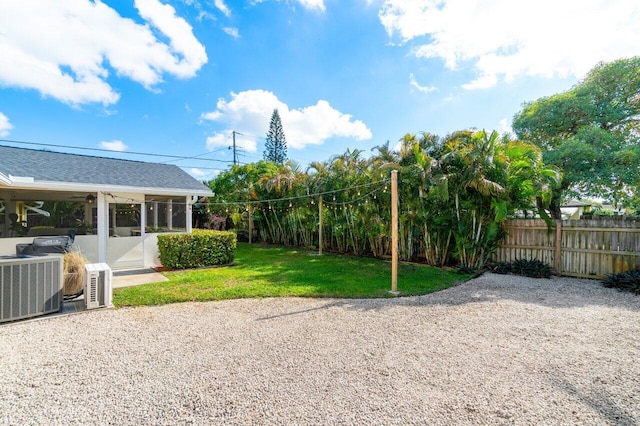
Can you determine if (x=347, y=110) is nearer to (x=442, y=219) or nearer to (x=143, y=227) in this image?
(x=442, y=219)

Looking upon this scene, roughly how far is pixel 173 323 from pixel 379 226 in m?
7.38

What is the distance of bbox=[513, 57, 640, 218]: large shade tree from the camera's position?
9281mm

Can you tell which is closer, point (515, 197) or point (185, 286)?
point (185, 286)

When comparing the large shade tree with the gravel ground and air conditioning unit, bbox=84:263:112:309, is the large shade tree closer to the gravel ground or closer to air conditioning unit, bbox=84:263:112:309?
Answer: the gravel ground

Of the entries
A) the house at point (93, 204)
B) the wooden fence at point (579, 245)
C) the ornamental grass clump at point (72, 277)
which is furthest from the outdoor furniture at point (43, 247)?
the wooden fence at point (579, 245)

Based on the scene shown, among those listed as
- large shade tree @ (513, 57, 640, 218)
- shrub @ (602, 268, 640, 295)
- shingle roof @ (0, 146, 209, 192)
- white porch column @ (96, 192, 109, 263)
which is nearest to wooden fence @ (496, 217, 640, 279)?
shrub @ (602, 268, 640, 295)

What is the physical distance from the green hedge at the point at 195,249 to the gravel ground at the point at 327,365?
3648 mm

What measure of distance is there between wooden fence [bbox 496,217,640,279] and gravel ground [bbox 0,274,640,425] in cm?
227

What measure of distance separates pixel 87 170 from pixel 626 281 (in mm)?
14750

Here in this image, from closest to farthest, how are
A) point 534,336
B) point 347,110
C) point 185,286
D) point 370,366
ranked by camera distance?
point 370,366 < point 534,336 < point 185,286 < point 347,110

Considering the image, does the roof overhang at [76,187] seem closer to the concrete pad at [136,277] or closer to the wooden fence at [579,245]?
the concrete pad at [136,277]

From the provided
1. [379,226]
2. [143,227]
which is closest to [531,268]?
[379,226]

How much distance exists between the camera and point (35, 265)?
4.32 metres

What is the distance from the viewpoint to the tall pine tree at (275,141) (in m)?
30.5
